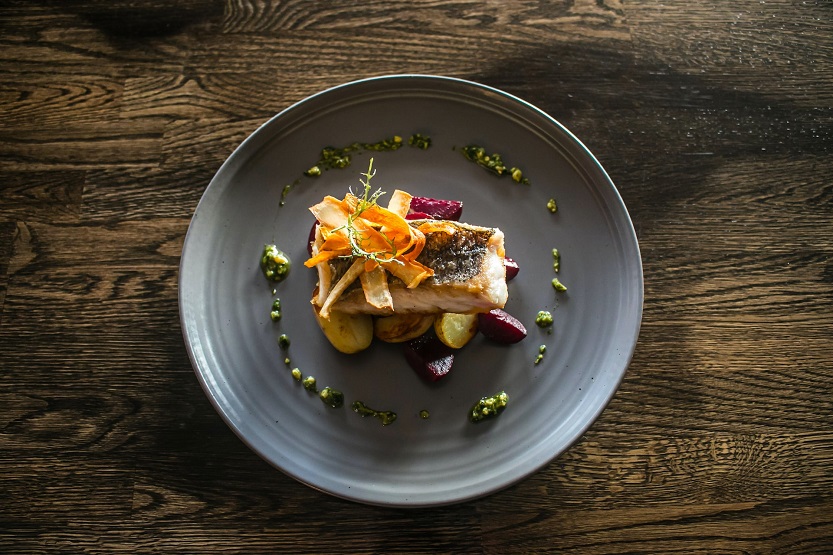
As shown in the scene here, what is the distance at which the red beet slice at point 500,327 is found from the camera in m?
2.11

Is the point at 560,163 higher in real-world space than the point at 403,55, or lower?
lower

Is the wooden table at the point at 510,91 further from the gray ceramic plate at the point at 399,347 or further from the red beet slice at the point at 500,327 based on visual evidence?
the red beet slice at the point at 500,327

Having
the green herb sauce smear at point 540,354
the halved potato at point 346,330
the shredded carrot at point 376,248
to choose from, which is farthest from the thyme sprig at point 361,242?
the green herb sauce smear at point 540,354

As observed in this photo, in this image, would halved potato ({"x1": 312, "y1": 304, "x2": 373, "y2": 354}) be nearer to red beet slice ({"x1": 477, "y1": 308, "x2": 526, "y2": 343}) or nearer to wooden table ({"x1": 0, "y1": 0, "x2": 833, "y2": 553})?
red beet slice ({"x1": 477, "y1": 308, "x2": 526, "y2": 343})

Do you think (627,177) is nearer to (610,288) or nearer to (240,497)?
(610,288)

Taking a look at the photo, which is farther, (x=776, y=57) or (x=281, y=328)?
(x=776, y=57)

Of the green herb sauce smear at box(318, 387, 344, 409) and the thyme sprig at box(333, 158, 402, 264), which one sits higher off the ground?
the thyme sprig at box(333, 158, 402, 264)

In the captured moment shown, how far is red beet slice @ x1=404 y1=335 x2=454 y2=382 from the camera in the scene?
6.82 feet

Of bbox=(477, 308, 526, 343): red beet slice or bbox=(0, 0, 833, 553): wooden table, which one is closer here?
bbox=(477, 308, 526, 343): red beet slice

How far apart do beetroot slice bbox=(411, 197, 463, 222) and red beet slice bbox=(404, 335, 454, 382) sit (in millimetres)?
402

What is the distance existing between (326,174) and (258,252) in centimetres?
36

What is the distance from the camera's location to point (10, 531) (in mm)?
2223

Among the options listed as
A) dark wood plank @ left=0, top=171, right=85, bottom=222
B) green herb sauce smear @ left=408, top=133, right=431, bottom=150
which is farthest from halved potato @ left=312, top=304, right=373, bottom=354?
dark wood plank @ left=0, top=171, right=85, bottom=222

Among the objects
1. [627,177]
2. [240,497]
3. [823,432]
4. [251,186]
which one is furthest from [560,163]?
[240,497]
